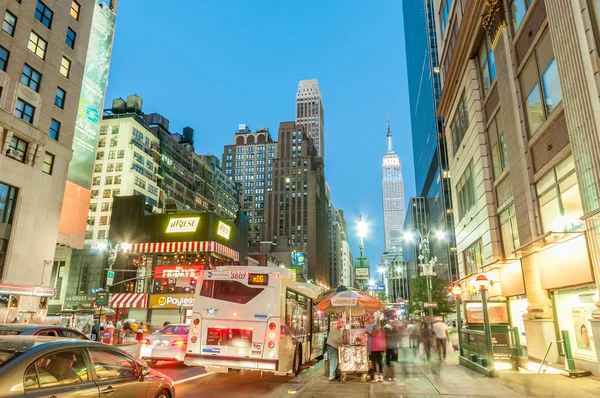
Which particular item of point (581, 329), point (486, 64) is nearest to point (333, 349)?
point (581, 329)

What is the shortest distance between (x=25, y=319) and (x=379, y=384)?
23891 mm

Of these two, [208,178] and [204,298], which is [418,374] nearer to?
[204,298]

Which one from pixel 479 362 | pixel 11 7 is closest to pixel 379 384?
pixel 479 362

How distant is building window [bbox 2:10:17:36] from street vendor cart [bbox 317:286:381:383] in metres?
32.8

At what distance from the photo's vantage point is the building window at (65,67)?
120 feet

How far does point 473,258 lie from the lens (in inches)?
1059

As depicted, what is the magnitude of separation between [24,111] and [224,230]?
27845mm

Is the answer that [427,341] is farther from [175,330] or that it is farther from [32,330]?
[32,330]

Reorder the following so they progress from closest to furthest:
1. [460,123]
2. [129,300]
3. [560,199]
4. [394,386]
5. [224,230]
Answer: [394,386]
[560,199]
[460,123]
[129,300]
[224,230]

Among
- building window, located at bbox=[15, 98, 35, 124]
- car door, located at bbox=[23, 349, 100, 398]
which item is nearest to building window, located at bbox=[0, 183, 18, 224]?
building window, located at bbox=[15, 98, 35, 124]

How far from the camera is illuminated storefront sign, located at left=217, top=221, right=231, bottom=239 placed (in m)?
53.5

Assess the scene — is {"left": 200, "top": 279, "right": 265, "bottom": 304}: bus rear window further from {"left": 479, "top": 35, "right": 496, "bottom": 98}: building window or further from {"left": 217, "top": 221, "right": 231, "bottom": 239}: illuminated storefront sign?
{"left": 217, "top": 221, "right": 231, "bottom": 239}: illuminated storefront sign

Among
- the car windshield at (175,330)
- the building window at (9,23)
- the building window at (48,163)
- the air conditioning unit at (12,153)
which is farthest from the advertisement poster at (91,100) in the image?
the car windshield at (175,330)

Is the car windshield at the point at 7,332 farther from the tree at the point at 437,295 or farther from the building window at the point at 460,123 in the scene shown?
the tree at the point at 437,295
